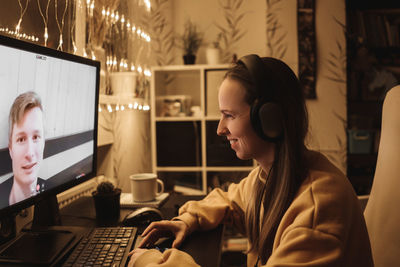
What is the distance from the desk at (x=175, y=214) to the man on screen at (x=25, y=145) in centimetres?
28

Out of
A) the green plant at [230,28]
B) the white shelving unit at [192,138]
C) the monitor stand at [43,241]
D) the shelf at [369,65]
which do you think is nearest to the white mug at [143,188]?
the monitor stand at [43,241]

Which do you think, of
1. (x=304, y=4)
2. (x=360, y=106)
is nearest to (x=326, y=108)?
(x=360, y=106)

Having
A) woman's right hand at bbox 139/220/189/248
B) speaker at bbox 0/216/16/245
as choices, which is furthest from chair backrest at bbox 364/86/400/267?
speaker at bbox 0/216/16/245

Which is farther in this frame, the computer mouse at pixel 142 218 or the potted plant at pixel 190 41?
the potted plant at pixel 190 41

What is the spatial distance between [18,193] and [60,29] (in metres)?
0.86

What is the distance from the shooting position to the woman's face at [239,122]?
0.74m

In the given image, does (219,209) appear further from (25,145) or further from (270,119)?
(25,145)

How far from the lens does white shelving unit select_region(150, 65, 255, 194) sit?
2295mm

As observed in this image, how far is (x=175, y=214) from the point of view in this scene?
1.08 meters

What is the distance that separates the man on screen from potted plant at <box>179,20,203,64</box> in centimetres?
177

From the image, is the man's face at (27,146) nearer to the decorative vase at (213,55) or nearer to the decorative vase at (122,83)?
the decorative vase at (122,83)

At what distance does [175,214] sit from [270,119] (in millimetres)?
568

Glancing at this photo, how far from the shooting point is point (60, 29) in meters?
1.33

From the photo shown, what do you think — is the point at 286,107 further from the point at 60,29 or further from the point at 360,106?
the point at 360,106
